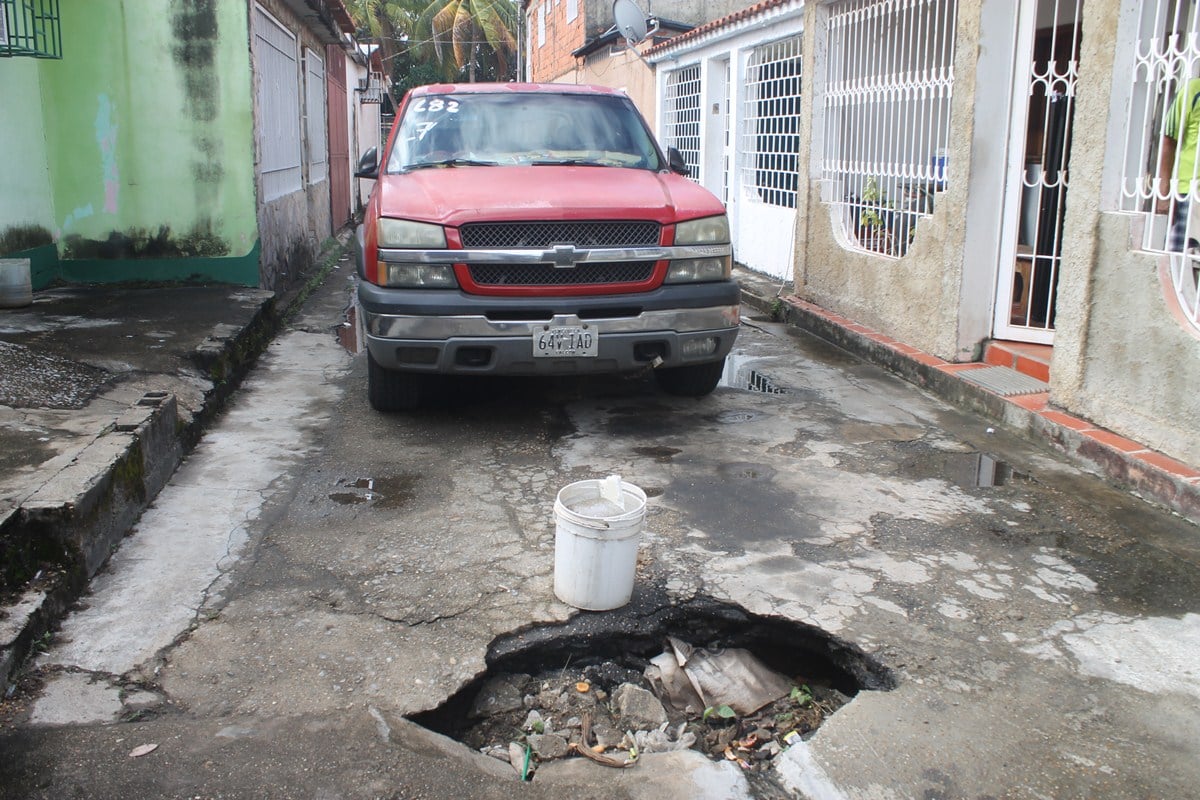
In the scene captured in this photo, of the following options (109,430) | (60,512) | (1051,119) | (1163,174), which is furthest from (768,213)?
(60,512)

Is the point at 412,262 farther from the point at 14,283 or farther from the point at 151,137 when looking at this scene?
the point at 151,137

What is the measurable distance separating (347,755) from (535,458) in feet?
8.42

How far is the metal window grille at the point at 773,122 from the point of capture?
10719mm

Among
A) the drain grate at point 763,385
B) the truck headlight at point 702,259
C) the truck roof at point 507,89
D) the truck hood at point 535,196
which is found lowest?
the drain grate at point 763,385

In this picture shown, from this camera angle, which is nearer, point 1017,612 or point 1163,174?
point 1017,612

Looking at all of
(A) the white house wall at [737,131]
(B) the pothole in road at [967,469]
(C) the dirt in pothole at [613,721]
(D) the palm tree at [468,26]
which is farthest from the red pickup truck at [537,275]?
(D) the palm tree at [468,26]

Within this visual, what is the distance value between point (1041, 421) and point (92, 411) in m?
4.81

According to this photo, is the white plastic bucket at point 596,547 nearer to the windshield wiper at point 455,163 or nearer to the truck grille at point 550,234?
the truck grille at point 550,234

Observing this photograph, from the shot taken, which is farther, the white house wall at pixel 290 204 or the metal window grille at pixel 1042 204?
the white house wall at pixel 290 204

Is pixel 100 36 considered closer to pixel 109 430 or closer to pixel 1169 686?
pixel 109 430

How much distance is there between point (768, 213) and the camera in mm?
11438

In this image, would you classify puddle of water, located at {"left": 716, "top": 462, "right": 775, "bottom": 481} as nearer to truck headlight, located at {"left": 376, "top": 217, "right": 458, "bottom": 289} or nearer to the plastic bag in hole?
truck headlight, located at {"left": 376, "top": 217, "right": 458, "bottom": 289}

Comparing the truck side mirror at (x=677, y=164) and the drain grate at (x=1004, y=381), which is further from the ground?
the truck side mirror at (x=677, y=164)

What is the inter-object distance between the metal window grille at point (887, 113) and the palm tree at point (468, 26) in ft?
104
